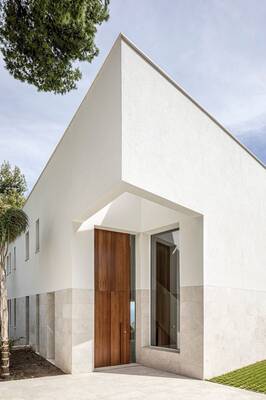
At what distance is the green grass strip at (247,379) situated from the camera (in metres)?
8.10

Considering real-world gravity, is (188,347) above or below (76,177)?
below

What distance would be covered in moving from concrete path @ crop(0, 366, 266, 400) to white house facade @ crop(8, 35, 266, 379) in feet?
2.10

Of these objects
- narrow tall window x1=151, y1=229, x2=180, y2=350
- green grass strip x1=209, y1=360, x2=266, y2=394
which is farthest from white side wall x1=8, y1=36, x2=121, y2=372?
green grass strip x1=209, y1=360, x2=266, y2=394

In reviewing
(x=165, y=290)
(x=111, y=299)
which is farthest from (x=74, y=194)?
(x=165, y=290)

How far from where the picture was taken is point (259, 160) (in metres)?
12.7

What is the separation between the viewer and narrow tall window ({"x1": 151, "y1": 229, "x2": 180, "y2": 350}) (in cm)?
1014

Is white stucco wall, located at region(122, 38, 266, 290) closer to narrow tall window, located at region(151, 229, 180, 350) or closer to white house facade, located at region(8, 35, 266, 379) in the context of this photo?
white house facade, located at region(8, 35, 266, 379)

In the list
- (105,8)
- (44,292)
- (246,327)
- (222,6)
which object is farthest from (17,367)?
(222,6)

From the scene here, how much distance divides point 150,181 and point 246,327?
17.0 ft

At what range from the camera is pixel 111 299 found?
10.9 meters

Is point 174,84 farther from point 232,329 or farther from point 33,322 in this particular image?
point 33,322

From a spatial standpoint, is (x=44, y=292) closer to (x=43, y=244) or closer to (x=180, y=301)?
(x=43, y=244)

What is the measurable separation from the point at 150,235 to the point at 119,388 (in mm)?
4541

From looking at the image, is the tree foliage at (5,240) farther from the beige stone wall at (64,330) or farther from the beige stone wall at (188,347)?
the beige stone wall at (188,347)
